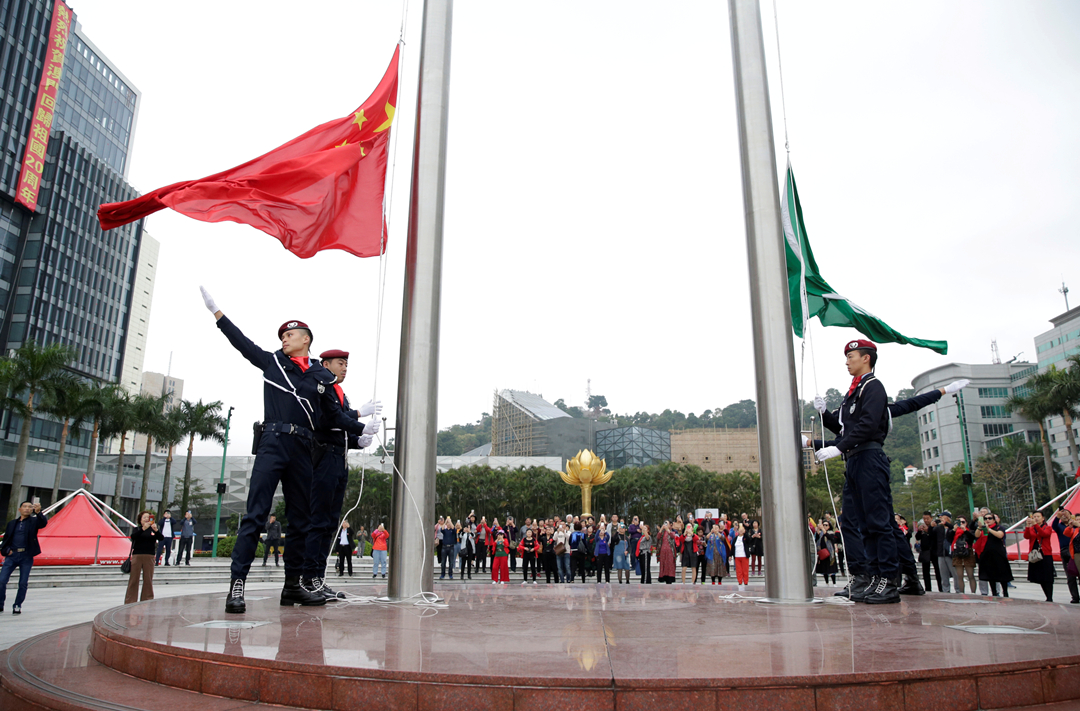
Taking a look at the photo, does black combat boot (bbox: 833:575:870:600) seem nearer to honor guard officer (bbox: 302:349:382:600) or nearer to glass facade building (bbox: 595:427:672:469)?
honor guard officer (bbox: 302:349:382:600)

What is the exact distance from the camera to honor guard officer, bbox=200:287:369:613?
536 cm

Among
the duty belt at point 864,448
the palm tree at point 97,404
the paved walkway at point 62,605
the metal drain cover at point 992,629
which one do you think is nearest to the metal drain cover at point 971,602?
the paved walkway at point 62,605

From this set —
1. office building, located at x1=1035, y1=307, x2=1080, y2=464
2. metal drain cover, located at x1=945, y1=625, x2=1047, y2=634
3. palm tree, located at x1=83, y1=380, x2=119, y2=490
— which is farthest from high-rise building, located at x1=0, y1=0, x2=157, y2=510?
office building, located at x1=1035, y1=307, x2=1080, y2=464

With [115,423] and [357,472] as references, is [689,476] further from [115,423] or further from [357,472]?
[115,423]

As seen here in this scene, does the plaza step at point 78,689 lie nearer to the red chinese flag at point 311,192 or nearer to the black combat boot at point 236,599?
the black combat boot at point 236,599

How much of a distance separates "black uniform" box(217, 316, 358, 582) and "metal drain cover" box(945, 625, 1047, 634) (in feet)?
15.3

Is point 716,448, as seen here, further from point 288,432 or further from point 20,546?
point 288,432

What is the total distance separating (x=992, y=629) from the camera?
419cm

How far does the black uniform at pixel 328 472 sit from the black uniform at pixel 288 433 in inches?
3.6

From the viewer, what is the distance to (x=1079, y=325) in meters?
77.9

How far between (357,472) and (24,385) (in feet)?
74.7

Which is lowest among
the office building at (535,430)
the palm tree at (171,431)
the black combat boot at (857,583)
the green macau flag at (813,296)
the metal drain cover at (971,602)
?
the metal drain cover at (971,602)

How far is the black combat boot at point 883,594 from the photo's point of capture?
19.7 feet

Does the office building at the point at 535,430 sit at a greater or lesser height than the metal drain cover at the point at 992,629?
greater
